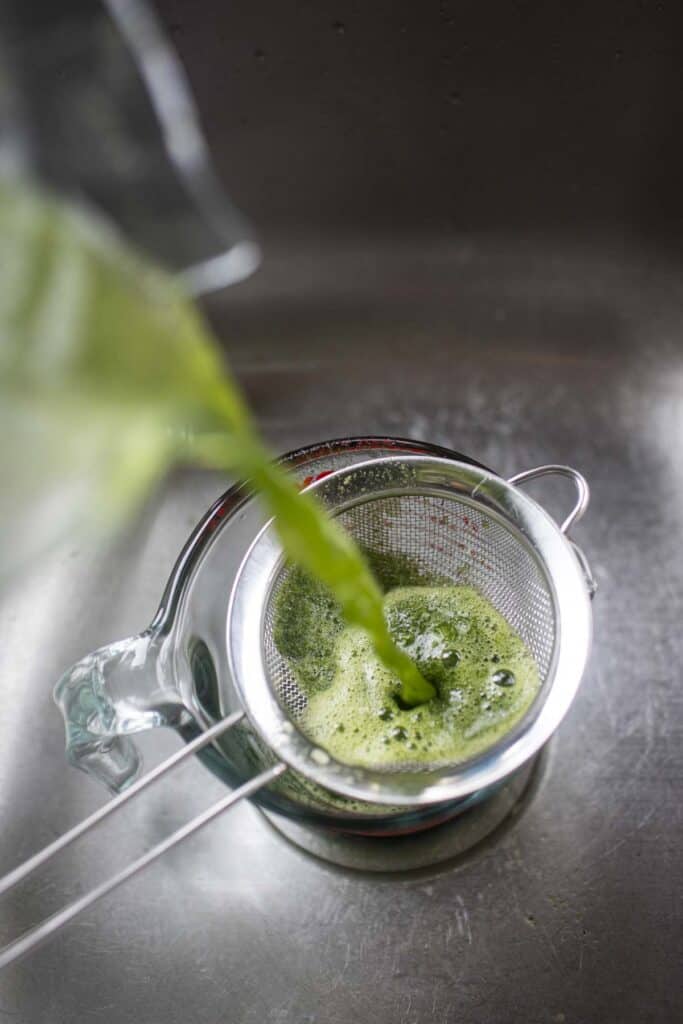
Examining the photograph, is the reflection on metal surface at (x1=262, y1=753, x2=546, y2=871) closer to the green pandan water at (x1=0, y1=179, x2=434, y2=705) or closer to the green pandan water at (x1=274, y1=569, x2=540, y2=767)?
the green pandan water at (x1=274, y1=569, x2=540, y2=767)

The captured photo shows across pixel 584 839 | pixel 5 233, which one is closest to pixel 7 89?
pixel 5 233

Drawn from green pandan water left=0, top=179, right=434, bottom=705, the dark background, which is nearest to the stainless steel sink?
the dark background

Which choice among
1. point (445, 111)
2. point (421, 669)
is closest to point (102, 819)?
point (421, 669)

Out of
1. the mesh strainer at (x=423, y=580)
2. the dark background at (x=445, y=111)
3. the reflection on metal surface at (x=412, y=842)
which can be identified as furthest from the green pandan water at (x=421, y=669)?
the dark background at (x=445, y=111)

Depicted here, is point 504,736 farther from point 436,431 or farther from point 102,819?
point 436,431

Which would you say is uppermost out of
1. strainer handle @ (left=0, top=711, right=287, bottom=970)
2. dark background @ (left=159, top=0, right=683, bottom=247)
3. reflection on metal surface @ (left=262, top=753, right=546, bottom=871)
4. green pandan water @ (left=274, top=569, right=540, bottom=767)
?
dark background @ (left=159, top=0, right=683, bottom=247)
